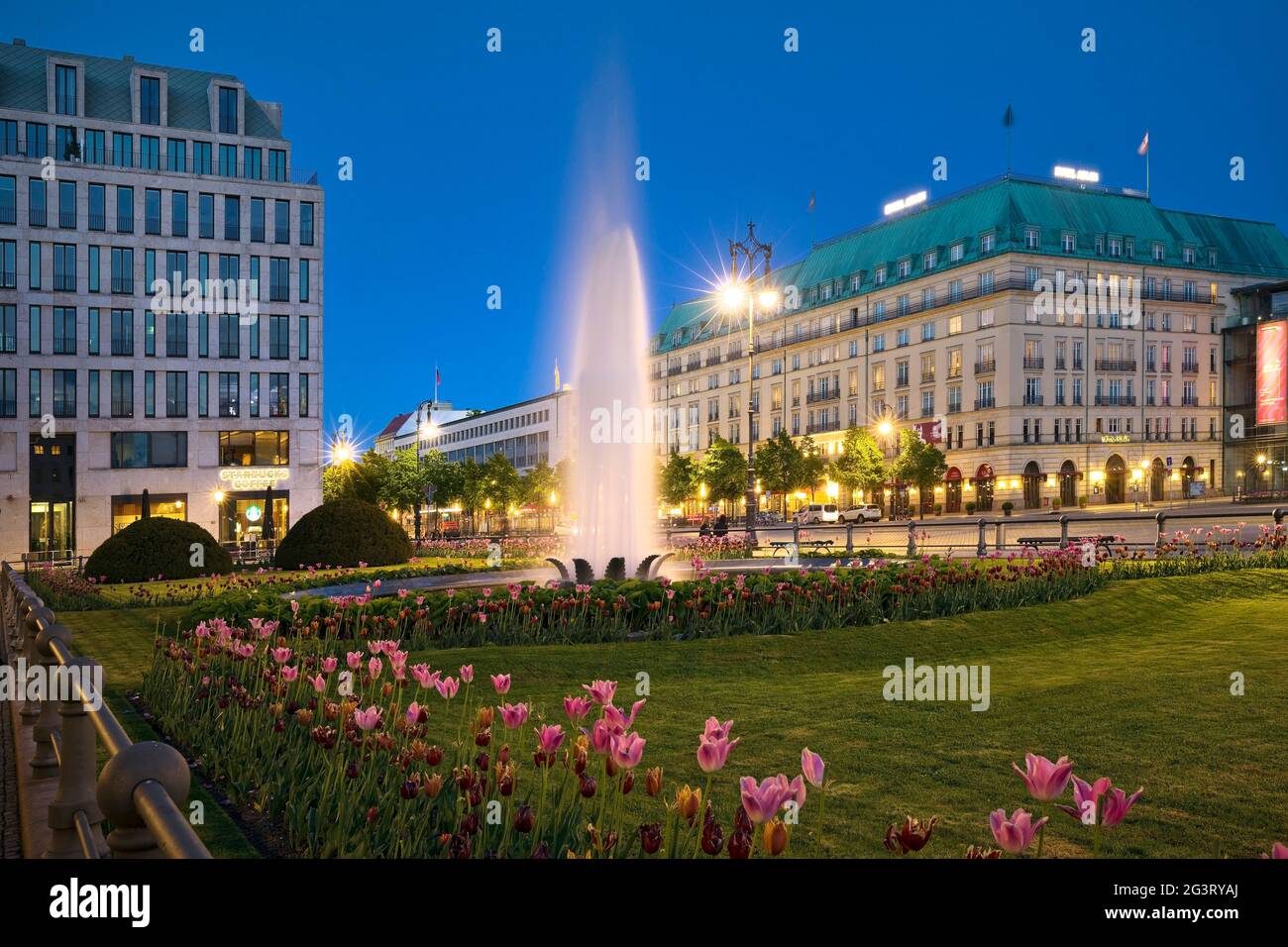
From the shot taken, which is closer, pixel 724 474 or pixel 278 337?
pixel 278 337

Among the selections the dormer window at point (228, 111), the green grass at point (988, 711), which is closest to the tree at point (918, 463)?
the dormer window at point (228, 111)

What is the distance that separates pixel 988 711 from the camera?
9.48 meters

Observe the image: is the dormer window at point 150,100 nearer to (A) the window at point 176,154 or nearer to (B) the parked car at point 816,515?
(A) the window at point 176,154

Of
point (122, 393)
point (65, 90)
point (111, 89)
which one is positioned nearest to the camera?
point (65, 90)

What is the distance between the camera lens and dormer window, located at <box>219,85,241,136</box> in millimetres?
66000

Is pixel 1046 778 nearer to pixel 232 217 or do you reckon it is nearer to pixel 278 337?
pixel 278 337

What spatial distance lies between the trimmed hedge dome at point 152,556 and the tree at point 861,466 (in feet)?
204

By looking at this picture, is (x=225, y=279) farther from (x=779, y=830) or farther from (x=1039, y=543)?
(x=779, y=830)

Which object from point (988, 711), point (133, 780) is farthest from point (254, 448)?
point (133, 780)

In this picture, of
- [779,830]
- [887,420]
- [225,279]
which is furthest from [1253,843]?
[887,420]

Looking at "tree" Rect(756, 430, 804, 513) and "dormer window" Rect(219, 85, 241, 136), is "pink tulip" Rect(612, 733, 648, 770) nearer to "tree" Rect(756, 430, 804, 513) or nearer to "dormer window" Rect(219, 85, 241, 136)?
"dormer window" Rect(219, 85, 241, 136)

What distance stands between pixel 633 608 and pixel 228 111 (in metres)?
62.2

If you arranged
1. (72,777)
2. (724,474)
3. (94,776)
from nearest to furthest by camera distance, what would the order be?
(72,777), (94,776), (724,474)
